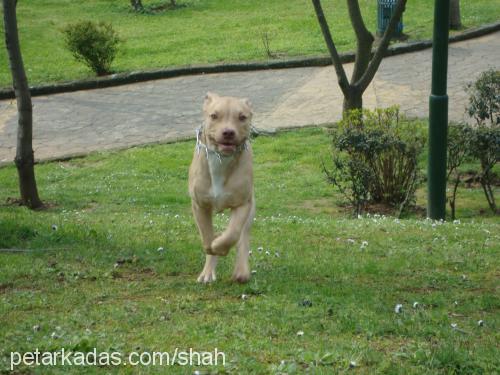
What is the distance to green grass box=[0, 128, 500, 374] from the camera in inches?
213

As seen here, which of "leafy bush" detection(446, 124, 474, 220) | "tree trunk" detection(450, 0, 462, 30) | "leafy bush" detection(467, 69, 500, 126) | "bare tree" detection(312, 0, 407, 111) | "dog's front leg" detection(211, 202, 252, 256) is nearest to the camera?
"dog's front leg" detection(211, 202, 252, 256)

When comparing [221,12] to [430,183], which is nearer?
[430,183]

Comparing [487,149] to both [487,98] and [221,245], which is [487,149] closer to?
[487,98]

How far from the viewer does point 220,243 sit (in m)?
6.50

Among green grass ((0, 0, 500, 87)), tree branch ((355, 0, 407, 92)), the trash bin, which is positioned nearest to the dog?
tree branch ((355, 0, 407, 92))

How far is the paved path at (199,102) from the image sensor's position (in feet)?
52.4

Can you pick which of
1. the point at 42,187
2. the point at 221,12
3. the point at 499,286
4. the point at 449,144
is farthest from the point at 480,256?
the point at 221,12

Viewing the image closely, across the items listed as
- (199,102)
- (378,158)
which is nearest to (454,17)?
(199,102)

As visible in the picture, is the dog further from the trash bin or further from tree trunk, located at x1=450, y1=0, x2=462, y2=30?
tree trunk, located at x1=450, y1=0, x2=462, y2=30

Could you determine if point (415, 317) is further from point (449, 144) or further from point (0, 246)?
point (449, 144)

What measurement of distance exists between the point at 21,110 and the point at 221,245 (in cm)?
602

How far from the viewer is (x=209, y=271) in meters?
7.02

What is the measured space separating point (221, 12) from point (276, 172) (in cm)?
1428

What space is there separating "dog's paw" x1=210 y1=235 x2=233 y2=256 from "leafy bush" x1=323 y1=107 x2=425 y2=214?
16.8 ft
